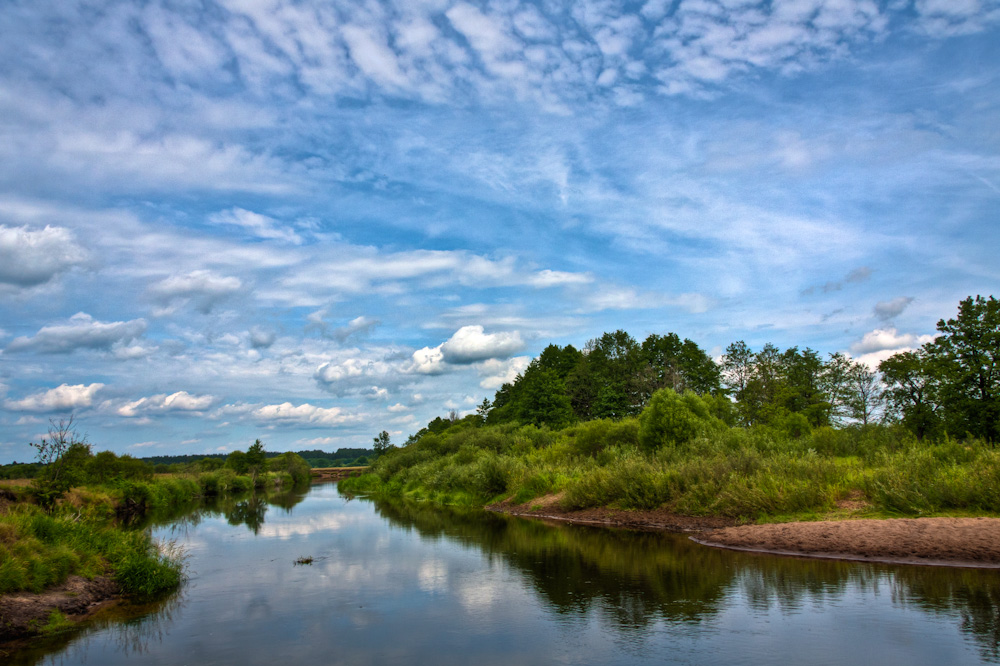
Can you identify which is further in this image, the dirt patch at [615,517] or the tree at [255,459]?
the tree at [255,459]

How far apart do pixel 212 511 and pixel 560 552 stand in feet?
128

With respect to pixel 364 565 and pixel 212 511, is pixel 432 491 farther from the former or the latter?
pixel 364 565

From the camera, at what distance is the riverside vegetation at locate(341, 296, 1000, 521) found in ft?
71.9

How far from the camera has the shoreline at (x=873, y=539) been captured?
52.4ft

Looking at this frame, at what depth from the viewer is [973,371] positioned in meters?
32.2

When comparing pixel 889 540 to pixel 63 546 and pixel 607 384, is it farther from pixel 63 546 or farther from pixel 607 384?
pixel 607 384

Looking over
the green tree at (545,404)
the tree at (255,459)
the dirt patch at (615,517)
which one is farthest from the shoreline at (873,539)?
the tree at (255,459)

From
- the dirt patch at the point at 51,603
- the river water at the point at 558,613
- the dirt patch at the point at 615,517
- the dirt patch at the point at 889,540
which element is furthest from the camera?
the dirt patch at the point at 615,517

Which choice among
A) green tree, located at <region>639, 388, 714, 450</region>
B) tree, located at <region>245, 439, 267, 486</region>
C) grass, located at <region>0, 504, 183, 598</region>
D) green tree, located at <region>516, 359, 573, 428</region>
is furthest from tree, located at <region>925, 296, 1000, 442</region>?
tree, located at <region>245, 439, 267, 486</region>

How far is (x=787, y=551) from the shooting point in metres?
18.8

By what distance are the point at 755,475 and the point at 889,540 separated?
8.06 metres

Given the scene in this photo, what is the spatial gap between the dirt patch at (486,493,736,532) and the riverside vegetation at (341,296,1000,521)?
17.7 inches

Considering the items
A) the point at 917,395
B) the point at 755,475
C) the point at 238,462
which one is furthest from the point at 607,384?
the point at 238,462

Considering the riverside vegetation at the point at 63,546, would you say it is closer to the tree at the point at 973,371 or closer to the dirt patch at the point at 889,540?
the dirt patch at the point at 889,540
